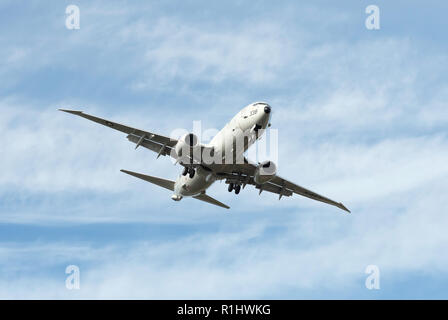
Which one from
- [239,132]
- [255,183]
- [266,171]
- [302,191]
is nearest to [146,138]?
[239,132]

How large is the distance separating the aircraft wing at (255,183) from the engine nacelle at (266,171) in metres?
1.27

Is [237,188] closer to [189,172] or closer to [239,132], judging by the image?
[189,172]

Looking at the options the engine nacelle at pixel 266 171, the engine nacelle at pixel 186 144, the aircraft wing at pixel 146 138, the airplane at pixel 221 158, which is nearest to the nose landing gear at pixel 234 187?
the airplane at pixel 221 158

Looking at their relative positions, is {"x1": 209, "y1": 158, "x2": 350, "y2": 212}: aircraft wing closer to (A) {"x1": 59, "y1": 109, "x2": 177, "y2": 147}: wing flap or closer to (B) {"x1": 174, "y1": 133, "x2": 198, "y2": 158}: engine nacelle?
(B) {"x1": 174, "y1": 133, "x2": 198, "y2": 158}: engine nacelle

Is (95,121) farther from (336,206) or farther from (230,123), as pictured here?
(336,206)

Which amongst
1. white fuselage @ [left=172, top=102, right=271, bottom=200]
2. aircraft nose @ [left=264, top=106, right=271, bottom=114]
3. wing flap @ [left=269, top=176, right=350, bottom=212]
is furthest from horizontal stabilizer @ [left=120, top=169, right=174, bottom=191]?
aircraft nose @ [left=264, top=106, right=271, bottom=114]

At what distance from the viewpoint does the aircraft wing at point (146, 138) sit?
58.9 meters

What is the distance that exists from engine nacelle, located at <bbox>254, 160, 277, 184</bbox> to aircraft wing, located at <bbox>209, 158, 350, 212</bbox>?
1265 mm

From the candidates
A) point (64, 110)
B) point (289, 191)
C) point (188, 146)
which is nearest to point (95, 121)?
point (64, 110)

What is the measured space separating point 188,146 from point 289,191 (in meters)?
14.5

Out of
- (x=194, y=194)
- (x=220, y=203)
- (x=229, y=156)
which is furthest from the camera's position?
(x=220, y=203)

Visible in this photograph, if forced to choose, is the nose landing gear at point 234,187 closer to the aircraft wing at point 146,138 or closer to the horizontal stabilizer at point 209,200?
the horizontal stabilizer at point 209,200
